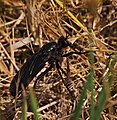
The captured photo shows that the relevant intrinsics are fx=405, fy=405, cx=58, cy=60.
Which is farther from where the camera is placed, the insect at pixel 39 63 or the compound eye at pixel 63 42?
the compound eye at pixel 63 42

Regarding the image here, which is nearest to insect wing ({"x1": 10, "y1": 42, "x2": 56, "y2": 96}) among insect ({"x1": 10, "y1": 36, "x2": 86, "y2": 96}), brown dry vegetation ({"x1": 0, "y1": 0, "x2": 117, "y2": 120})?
insect ({"x1": 10, "y1": 36, "x2": 86, "y2": 96})

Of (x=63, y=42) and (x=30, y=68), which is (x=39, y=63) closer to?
(x=30, y=68)

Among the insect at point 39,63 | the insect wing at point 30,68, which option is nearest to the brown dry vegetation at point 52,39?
the insect at point 39,63

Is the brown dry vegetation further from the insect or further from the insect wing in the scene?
the insect wing

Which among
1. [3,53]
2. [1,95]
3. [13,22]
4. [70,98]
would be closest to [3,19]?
[13,22]

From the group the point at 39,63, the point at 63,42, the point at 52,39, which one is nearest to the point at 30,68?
the point at 39,63

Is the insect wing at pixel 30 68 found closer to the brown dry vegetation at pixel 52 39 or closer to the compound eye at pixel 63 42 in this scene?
the compound eye at pixel 63 42
